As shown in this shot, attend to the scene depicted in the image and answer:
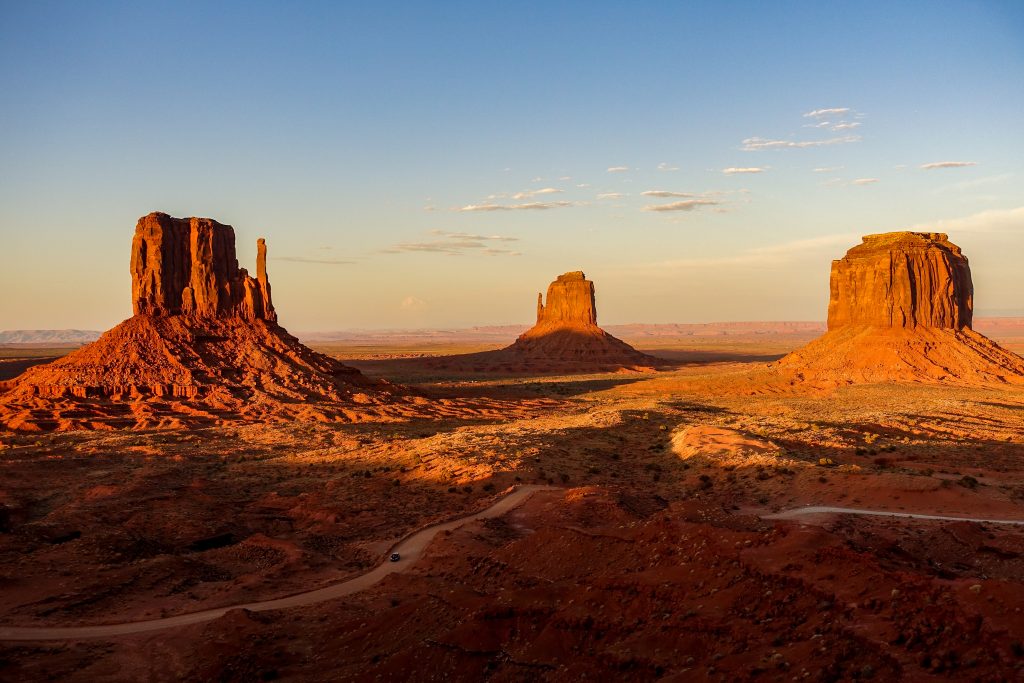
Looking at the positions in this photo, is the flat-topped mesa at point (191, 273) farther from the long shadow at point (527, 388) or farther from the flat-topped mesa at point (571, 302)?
the flat-topped mesa at point (571, 302)

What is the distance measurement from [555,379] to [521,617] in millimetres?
84712

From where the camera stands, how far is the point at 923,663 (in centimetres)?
981

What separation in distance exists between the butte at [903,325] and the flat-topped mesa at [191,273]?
53207mm

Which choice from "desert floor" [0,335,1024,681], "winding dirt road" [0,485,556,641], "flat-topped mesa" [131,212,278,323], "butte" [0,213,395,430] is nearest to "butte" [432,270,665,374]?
"butte" [0,213,395,430]

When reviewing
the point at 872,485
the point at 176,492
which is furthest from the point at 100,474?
the point at 872,485

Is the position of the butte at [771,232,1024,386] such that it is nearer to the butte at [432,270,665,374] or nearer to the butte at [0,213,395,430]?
the butte at [432,270,665,374]

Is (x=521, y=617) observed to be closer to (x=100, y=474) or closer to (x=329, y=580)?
(x=329, y=580)

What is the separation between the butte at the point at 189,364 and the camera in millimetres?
45438

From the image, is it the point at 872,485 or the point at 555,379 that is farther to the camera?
the point at 555,379

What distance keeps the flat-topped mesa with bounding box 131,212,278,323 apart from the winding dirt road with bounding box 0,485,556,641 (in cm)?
3793

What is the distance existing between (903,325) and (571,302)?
61.6 metres

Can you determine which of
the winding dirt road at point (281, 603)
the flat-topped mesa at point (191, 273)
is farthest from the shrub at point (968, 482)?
the flat-topped mesa at point (191, 273)

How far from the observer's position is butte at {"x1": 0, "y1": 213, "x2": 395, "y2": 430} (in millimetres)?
45438

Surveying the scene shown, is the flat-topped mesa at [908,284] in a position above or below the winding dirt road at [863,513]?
above
